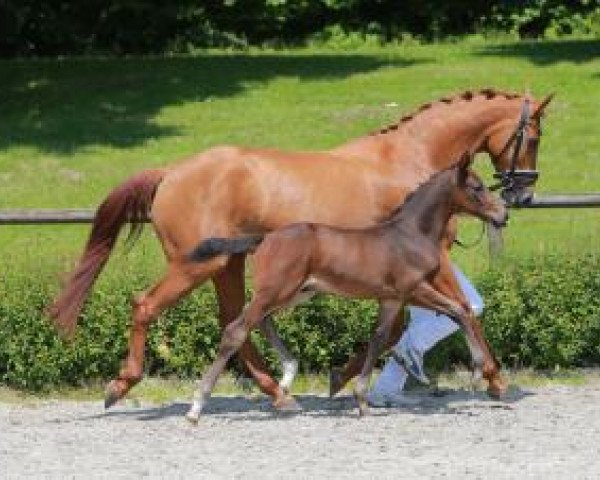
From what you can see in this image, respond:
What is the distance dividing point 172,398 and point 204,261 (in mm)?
1363

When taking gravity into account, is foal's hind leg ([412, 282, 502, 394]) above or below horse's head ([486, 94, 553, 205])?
below

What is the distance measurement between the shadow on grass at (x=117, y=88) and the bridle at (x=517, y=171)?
939 centimetres

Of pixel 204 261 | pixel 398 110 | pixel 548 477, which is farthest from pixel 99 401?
pixel 398 110

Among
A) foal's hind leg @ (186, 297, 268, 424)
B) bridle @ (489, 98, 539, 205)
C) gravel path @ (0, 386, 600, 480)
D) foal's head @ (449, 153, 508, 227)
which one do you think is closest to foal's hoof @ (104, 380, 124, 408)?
gravel path @ (0, 386, 600, 480)

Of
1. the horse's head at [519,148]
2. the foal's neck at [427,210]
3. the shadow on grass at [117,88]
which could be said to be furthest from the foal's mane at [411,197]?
the shadow on grass at [117,88]

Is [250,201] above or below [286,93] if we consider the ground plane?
above

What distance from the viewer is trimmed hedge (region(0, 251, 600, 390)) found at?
970 cm

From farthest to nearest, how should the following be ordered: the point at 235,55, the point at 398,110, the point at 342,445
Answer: the point at 235,55
the point at 398,110
the point at 342,445

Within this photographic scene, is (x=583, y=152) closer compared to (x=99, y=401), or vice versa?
(x=99, y=401)

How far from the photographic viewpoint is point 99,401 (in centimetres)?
952

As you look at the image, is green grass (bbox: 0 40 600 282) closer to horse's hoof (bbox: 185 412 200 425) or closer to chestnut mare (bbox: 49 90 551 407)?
chestnut mare (bbox: 49 90 551 407)

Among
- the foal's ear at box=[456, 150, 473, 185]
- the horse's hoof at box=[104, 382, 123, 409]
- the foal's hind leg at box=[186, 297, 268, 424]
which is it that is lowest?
the horse's hoof at box=[104, 382, 123, 409]

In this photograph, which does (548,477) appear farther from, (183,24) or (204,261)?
(183,24)

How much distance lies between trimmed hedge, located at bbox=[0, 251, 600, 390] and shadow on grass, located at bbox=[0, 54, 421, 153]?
8.19 metres
